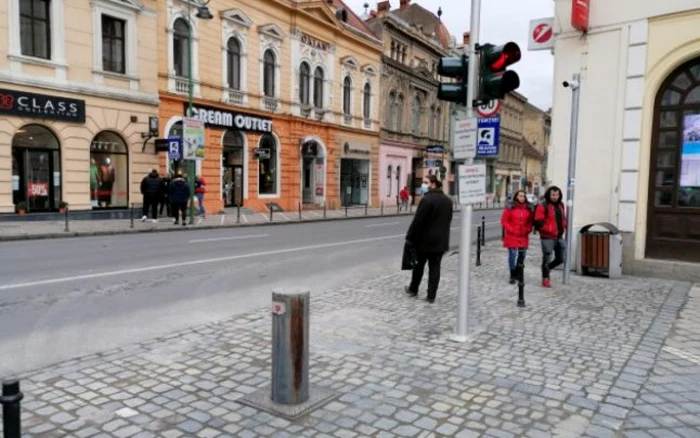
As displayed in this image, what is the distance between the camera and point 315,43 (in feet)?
100

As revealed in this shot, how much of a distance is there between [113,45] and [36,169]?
5631mm

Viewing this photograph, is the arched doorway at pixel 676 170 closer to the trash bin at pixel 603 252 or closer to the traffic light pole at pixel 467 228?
the trash bin at pixel 603 252

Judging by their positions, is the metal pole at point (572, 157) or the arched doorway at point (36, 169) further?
the arched doorway at point (36, 169)

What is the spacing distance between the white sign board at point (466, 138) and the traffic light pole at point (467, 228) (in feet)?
0.29

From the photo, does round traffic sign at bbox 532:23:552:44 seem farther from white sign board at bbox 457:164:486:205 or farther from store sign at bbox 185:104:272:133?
store sign at bbox 185:104:272:133

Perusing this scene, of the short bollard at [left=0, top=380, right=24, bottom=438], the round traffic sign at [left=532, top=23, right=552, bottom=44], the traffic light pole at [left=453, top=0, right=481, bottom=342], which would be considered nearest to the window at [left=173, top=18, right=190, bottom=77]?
the round traffic sign at [left=532, top=23, right=552, bottom=44]

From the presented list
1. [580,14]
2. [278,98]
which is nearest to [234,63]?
[278,98]

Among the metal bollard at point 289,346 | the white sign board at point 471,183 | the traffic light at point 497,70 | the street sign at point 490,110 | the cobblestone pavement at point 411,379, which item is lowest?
the cobblestone pavement at point 411,379

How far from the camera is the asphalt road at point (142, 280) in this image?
5.69 metres

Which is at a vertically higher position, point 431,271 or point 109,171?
point 109,171

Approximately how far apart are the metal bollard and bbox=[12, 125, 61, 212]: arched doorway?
17.4 m

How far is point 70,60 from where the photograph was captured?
1889 centimetres

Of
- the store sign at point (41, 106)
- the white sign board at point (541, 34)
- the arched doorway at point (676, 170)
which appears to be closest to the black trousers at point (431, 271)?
the arched doorway at point (676, 170)

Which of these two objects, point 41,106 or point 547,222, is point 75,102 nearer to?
point 41,106
